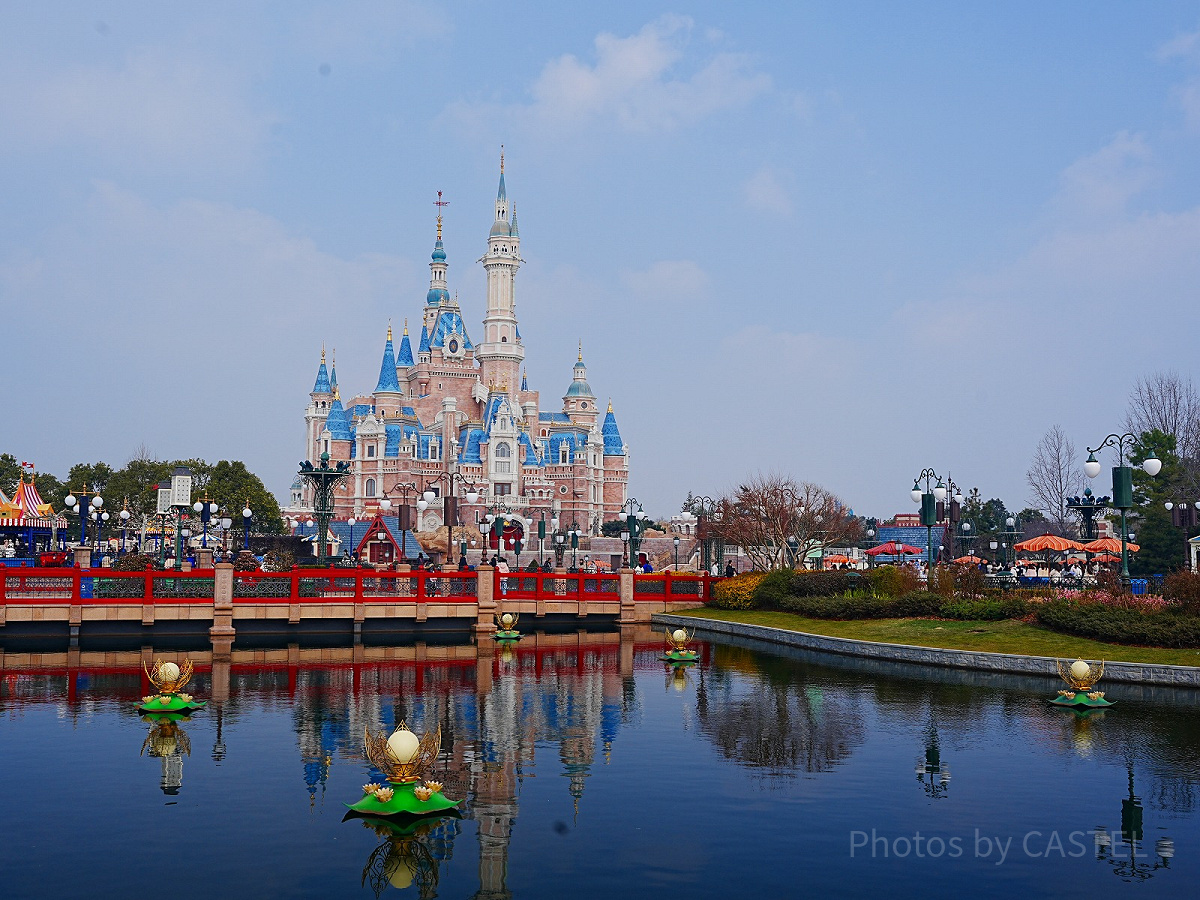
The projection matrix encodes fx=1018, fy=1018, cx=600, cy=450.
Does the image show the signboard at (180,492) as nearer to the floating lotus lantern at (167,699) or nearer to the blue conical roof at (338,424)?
the floating lotus lantern at (167,699)

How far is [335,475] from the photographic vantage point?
132ft

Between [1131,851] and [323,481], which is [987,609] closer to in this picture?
[1131,851]

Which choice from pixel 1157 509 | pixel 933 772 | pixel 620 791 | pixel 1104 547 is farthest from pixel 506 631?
pixel 1157 509

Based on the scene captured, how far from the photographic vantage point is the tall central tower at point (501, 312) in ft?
450

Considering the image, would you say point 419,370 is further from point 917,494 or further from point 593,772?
point 593,772

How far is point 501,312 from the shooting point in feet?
451

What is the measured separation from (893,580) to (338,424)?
10359 centimetres

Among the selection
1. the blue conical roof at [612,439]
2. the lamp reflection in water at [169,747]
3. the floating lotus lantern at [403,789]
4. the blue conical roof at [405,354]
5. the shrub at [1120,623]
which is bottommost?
the lamp reflection in water at [169,747]

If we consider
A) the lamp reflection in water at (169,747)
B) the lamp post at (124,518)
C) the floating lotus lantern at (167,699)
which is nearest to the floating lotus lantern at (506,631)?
the floating lotus lantern at (167,699)

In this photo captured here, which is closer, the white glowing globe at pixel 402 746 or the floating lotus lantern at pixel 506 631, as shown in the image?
the white glowing globe at pixel 402 746

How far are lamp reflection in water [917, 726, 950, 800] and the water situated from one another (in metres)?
0.06

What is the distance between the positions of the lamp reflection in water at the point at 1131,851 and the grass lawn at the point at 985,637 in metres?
11.8

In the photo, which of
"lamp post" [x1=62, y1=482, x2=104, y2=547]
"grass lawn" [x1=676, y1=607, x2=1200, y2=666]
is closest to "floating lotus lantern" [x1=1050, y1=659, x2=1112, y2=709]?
"grass lawn" [x1=676, y1=607, x2=1200, y2=666]

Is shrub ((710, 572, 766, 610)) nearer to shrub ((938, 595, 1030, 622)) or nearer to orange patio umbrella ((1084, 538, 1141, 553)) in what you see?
shrub ((938, 595, 1030, 622))
